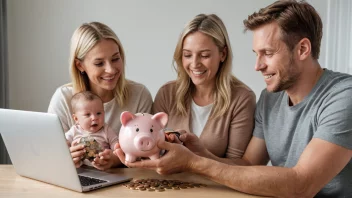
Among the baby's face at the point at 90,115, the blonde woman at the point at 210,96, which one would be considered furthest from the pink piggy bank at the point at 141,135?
the blonde woman at the point at 210,96

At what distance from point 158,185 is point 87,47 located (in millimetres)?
838

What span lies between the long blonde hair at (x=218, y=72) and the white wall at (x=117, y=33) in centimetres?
132

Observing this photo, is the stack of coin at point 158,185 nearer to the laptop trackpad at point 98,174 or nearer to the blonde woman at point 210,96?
the laptop trackpad at point 98,174

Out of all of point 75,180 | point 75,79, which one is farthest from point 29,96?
point 75,180

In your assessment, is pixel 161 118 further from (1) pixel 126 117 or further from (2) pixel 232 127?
(2) pixel 232 127

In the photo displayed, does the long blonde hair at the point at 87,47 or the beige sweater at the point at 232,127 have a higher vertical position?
the long blonde hair at the point at 87,47

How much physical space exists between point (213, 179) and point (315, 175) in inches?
13.5

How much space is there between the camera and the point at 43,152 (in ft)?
4.94

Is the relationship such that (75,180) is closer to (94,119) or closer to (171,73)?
(94,119)

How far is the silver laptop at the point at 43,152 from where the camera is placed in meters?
1.42

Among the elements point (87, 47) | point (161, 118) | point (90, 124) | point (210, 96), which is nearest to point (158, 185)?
point (161, 118)

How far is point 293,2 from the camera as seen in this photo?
66.6 inches

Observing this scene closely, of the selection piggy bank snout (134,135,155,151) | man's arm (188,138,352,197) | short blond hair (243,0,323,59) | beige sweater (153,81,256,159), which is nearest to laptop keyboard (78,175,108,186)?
piggy bank snout (134,135,155,151)

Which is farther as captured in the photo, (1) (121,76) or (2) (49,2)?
(2) (49,2)
